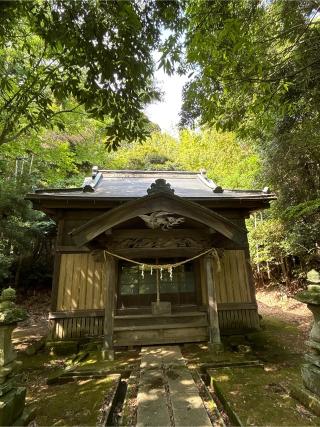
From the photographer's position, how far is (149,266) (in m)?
5.86

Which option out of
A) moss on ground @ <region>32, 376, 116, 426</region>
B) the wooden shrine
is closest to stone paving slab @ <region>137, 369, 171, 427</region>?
moss on ground @ <region>32, 376, 116, 426</region>

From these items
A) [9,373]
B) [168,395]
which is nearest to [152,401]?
[168,395]

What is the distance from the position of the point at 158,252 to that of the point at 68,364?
10.1 feet

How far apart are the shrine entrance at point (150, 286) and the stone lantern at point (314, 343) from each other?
3.78 meters

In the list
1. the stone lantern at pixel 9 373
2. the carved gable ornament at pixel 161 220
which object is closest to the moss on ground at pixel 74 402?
the stone lantern at pixel 9 373

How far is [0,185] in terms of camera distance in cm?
1105

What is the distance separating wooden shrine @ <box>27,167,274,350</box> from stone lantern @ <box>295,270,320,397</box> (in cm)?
219

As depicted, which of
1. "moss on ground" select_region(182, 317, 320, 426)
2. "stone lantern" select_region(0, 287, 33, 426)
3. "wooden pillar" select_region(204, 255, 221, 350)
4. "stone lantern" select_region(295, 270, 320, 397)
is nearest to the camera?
"stone lantern" select_region(0, 287, 33, 426)

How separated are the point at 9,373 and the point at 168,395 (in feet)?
7.35

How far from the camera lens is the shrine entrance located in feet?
23.3

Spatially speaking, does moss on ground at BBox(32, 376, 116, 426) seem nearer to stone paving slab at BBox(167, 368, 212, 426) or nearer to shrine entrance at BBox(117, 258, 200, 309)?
stone paving slab at BBox(167, 368, 212, 426)

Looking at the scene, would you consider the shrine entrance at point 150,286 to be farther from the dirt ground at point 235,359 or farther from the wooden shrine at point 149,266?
the dirt ground at point 235,359

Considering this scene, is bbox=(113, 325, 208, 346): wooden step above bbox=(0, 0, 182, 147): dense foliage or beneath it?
beneath

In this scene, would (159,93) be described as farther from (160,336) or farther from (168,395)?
(160,336)
